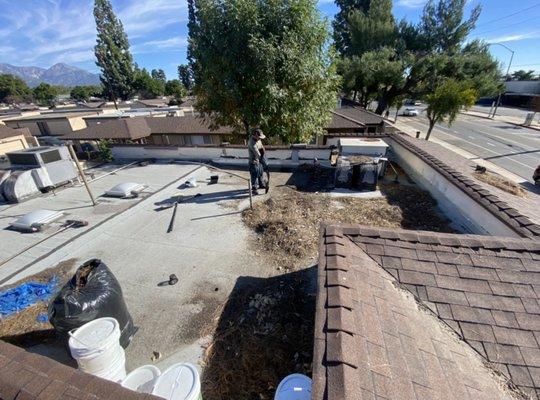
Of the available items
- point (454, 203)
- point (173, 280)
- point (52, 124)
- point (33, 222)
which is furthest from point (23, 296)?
point (52, 124)

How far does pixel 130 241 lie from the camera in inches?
317

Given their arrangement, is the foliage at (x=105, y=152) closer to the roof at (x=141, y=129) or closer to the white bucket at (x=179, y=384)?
the roof at (x=141, y=129)

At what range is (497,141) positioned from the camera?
85.5ft

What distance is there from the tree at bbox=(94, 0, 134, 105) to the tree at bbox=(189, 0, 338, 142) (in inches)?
1637

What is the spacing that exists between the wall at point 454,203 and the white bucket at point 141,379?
6.95 m

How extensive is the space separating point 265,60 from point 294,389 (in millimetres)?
9635

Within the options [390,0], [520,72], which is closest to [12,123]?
[390,0]

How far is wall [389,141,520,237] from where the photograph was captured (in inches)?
244

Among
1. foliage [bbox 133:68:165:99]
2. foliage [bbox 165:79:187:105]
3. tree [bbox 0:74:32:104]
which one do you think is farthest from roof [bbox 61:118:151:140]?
tree [bbox 0:74:32:104]

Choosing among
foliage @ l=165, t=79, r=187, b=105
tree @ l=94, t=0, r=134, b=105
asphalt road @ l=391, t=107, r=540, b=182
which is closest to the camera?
asphalt road @ l=391, t=107, r=540, b=182

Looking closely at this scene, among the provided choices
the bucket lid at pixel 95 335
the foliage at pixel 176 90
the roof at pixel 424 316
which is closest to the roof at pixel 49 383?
the bucket lid at pixel 95 335

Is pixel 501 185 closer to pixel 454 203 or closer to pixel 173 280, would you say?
pixel 454 203

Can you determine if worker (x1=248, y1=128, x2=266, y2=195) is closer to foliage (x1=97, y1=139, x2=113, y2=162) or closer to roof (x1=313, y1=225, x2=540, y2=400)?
roof (x1=313, y1=225, x2=540, y2=400)

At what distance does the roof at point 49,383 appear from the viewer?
1.96m
